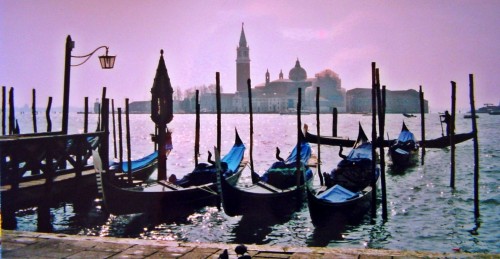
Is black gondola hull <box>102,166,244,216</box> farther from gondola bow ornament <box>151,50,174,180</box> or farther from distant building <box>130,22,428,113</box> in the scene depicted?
distant building <box>130,22,428,113</box>

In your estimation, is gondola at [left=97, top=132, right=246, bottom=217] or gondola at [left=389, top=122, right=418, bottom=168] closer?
gondola at [left=97, top=132, right=246, bottom=217]

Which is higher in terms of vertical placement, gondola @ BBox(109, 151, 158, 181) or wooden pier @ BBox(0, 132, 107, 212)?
wooden pier @ BBox(0, 132, 107, 212)

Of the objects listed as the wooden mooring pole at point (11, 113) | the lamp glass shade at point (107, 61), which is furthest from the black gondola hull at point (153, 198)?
the wooden mooring pole at point (11, 113)

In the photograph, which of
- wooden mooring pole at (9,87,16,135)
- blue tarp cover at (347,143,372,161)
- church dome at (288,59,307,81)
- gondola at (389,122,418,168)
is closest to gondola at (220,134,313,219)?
blue tarp cover at (347,143,372,161)

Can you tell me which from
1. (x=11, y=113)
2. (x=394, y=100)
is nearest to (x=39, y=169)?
(x=11, y=113)

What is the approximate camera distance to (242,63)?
12019 centimetres

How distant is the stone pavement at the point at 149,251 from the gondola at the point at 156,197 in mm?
3545

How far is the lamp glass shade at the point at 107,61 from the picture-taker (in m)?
8.41

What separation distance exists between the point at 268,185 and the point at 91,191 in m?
3.34

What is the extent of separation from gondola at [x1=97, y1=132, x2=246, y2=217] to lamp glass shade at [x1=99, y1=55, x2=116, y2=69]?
6.18 ft

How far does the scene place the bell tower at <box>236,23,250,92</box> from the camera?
120106 millimetres

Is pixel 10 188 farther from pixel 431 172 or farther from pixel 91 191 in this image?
pixel 431 172

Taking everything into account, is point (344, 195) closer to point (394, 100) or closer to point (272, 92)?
point (272, 92)

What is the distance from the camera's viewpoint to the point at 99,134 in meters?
9.80
